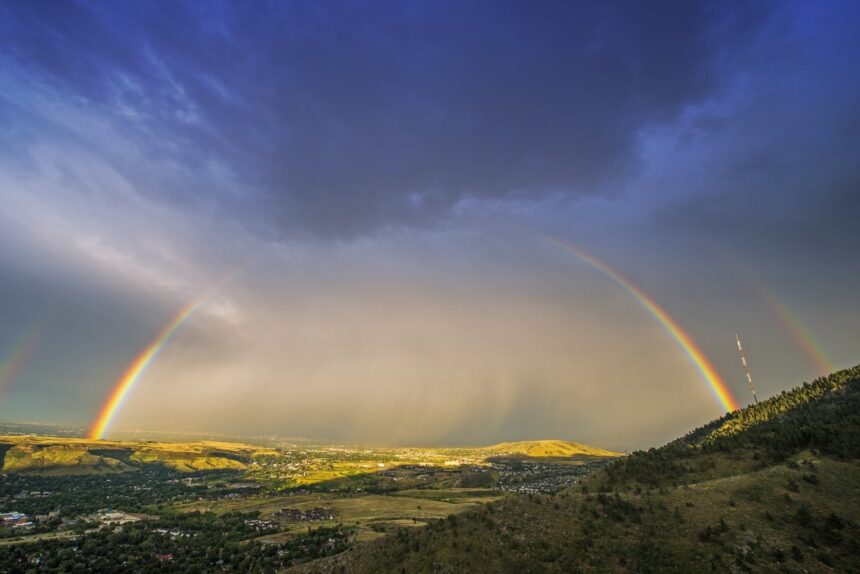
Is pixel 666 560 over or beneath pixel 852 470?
beneath

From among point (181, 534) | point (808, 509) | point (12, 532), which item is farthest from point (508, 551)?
point (12, 532)

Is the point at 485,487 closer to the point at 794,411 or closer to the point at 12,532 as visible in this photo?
the point at 794,411

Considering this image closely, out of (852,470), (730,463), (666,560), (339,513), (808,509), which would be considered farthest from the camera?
(339,513)

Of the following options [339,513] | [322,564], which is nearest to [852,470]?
[322,564]

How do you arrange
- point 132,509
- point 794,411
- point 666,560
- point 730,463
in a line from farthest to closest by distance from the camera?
point 132,509 → point 794,411 → point 730,463 → point 666,560

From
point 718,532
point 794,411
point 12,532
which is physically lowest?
point 12,532

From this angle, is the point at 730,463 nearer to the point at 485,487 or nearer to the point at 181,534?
the point at 181,534

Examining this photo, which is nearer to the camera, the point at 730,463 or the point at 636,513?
the point at 636,513
